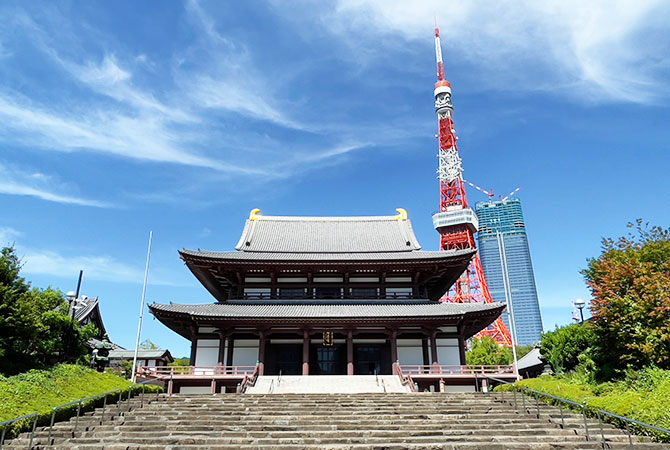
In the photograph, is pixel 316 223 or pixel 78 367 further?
pixel 316 223

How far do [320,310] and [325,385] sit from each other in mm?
5211

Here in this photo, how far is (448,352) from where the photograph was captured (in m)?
29.4

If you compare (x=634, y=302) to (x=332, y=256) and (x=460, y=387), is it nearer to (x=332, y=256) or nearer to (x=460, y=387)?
(x=460, y=387)

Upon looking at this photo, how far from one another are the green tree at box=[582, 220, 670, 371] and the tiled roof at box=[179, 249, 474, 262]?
9.01 metres

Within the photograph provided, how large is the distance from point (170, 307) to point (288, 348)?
26.3 ft

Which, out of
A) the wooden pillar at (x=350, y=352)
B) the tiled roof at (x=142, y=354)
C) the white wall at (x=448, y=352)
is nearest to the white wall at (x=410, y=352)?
the white wall at (x=448, y=352)

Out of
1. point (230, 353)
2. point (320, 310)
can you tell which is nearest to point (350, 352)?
point (320, 310)

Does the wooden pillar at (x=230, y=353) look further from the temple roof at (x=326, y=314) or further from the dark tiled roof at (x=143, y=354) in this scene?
the dark tiled roof at (x=143, y=354)

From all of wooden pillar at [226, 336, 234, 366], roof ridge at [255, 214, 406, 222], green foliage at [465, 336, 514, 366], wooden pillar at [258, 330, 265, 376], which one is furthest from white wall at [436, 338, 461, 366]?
green foliage at [465, 336, 514, 366]

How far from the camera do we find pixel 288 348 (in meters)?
29.9

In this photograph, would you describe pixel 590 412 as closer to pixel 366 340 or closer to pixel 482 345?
pixel 366 340

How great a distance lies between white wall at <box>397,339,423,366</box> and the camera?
29.4 m

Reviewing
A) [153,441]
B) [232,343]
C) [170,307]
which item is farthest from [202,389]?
[153,441]

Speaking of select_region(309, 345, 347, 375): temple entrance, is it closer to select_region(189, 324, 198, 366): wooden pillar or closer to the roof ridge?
select_region(189, 324, 198, 366): wooden pillar
